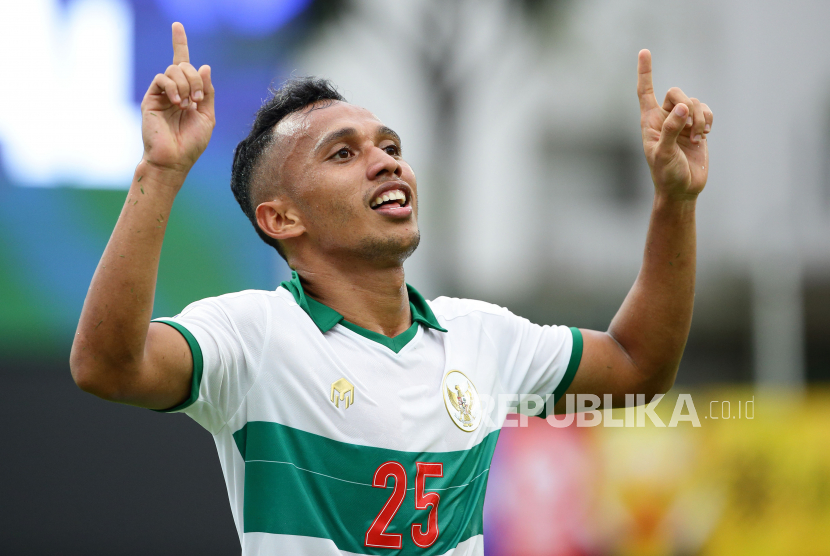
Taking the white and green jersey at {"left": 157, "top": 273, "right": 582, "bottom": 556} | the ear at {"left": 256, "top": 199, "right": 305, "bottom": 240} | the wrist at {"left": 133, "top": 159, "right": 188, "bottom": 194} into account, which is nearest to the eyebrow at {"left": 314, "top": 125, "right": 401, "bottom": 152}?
the ear at {"left": 256, "top": 199, "right": 305, "bottom": 240}

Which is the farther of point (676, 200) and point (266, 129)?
point (266, 129)

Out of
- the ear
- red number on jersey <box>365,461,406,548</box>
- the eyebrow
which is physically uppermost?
the eyebrow

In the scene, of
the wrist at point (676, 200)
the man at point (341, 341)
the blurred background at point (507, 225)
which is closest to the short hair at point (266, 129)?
the man at point (341, 341)

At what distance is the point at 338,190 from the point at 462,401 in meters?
0.64

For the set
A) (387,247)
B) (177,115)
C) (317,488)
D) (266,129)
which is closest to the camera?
(177,115)

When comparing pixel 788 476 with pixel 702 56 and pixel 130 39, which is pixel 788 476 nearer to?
pixel 702 56

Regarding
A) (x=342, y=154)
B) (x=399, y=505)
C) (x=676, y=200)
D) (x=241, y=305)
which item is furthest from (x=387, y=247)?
(x=676, y=200)

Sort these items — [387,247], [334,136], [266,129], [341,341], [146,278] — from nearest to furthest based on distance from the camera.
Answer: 1. [146,278]
2. [341,341]
3. [387,247]
4. [334,136]
5. [266,129]

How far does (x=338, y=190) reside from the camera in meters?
2.03

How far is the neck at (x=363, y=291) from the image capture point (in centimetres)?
198

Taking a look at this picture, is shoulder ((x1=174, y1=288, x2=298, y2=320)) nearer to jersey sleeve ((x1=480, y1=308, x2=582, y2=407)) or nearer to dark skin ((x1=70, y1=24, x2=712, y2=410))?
dark skin ((x1=70, y1=24, x2=712, y2=410))

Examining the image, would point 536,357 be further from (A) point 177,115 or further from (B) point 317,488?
(A) point 177,115

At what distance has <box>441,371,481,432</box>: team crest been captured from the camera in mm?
1874

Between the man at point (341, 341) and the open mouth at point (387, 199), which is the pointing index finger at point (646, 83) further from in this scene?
the open mouth at point (387, 199)
